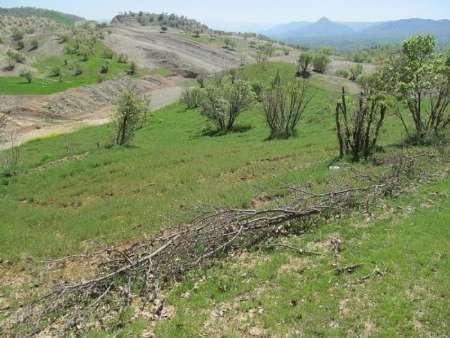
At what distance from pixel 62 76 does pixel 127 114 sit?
7815 centimetres

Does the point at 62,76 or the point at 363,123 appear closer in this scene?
the point at 363,123

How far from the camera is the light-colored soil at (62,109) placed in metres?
68.6

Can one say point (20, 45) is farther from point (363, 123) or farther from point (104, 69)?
point (363, 123)

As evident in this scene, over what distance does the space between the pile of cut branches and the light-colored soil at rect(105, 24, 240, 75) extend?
120 m

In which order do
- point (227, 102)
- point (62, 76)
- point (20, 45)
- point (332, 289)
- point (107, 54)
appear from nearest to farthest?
1. point (332, 289)
2. point (227, 102)
3. point (62, 76)
4. point (107, 54)
5. point (20, 45)

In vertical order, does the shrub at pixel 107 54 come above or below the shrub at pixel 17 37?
below

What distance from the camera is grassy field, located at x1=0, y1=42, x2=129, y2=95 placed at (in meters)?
89.0

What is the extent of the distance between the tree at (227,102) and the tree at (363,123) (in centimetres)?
2597

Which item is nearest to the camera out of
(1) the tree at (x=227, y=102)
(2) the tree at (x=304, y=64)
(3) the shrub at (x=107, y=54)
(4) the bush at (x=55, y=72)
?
(1) the tree at (x=227, y=102)

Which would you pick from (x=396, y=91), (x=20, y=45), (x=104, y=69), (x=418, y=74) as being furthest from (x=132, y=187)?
(x=20, y=45)

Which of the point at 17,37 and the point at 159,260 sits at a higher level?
the point at 17,37

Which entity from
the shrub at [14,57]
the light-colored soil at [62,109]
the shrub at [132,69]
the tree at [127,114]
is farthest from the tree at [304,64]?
the shrub at [14,57]

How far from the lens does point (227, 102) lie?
49.3 m

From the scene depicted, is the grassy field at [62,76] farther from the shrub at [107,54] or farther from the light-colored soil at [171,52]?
the light-colored soil at [171,52]
